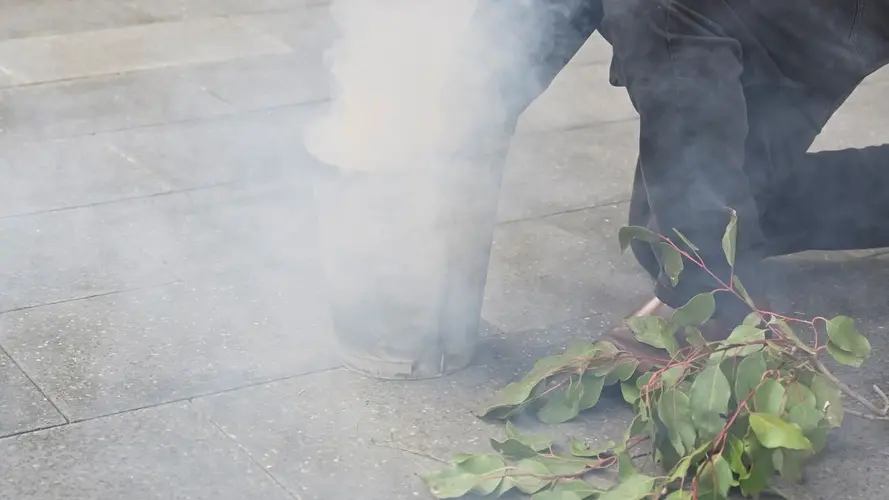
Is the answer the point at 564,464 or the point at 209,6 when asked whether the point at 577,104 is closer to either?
the point at 209,6

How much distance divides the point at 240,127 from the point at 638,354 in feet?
6.83

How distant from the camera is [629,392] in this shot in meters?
2.34

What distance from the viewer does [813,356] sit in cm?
209

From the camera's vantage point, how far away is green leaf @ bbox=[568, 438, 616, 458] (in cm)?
217

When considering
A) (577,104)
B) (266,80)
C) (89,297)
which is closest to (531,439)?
(89,297)

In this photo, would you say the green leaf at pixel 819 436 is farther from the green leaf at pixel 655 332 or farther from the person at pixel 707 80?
the person at pixel 707 80

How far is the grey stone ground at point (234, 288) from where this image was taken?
2199 mm

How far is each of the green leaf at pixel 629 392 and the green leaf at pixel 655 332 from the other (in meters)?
0.10

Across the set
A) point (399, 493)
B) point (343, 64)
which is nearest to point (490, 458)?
point (399, 493)

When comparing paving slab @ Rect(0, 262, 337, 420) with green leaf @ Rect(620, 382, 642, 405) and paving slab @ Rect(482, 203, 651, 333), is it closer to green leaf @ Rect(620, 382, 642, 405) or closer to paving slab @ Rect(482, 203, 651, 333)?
paving slab @ Rect(482, 203, 651, 333)

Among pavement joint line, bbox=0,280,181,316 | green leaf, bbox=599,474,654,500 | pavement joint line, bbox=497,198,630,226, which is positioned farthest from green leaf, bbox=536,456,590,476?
pavement joint line, bbox=497,198,630,226

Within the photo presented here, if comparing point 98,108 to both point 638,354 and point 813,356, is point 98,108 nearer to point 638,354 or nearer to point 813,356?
point 638,354

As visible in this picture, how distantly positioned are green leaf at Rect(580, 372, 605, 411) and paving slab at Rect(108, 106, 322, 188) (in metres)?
1.50

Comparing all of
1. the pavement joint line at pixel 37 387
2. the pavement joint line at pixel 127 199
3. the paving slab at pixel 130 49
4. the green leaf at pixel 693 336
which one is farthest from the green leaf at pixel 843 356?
the paving slab at pixel 130 49
